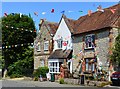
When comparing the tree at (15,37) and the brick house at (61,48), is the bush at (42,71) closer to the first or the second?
the brick house at (61,48)

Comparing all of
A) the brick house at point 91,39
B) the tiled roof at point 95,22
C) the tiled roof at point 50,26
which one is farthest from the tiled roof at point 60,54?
the tiled roof at point 50,26

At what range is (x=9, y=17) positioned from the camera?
45.8m

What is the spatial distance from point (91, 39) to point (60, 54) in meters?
5.69

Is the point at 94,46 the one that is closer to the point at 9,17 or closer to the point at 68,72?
the point at 68,72

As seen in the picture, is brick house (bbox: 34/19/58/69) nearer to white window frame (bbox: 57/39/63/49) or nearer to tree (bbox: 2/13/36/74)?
white window frame (bbox: 57/39/63/49)

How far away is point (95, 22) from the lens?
108 feet

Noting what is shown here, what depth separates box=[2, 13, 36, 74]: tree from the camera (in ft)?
144

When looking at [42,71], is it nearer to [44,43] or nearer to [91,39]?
[44,43]

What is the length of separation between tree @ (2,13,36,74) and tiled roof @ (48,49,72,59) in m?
8.27

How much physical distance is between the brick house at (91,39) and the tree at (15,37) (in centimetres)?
856

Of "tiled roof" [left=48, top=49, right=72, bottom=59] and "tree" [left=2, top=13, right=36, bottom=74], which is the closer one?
"tiled roof" [left=48, top=49, right=72, bottom=59]

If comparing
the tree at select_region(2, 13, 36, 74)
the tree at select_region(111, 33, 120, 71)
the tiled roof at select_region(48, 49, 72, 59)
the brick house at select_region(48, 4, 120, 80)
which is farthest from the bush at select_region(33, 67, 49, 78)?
the tree at select_region(111, 33, 120, 71)

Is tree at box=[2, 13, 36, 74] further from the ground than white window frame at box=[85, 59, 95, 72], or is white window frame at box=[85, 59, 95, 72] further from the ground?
tree at box=[2, 13, 36, 74]

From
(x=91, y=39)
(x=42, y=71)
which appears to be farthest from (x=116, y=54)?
(x=42, y=71)
